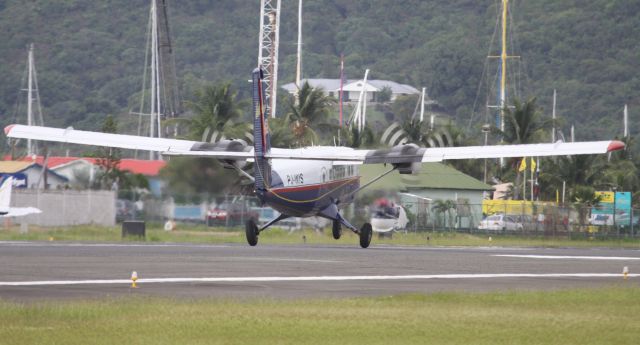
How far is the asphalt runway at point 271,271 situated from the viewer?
2339 centimetres

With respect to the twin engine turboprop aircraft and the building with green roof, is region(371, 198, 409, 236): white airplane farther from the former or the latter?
the twin engine turboprop aircraft

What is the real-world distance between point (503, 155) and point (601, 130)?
131350 mm

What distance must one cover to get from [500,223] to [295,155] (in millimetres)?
31664

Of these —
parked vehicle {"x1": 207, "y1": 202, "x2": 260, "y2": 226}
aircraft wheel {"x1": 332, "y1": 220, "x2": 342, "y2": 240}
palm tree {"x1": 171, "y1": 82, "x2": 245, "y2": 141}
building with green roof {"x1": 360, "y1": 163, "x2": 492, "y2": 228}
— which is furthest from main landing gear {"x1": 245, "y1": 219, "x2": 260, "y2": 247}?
palm tree {"x1": 171, "y1": 82, "x2": 245, "y2": 141}

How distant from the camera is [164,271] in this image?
→ 92.4 ft

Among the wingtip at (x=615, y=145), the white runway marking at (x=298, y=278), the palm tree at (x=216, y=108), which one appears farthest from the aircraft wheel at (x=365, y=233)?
the palm tree at (x=216, y=108)

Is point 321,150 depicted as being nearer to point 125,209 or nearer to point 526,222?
point 125,209

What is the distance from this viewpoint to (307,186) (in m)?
37.3

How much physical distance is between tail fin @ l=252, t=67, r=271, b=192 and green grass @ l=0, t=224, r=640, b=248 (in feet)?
Result: 42.5

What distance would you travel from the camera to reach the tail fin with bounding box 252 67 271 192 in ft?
113

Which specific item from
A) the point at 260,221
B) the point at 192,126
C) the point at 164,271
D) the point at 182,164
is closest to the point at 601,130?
the point at 192,126

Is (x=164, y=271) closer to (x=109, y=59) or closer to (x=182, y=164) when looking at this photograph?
(x=182, y=164)

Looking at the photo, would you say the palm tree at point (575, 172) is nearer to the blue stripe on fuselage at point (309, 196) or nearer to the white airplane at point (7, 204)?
the blue stripe on fuselage at point (309, 196)

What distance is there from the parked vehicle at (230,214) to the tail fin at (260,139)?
16.9m
